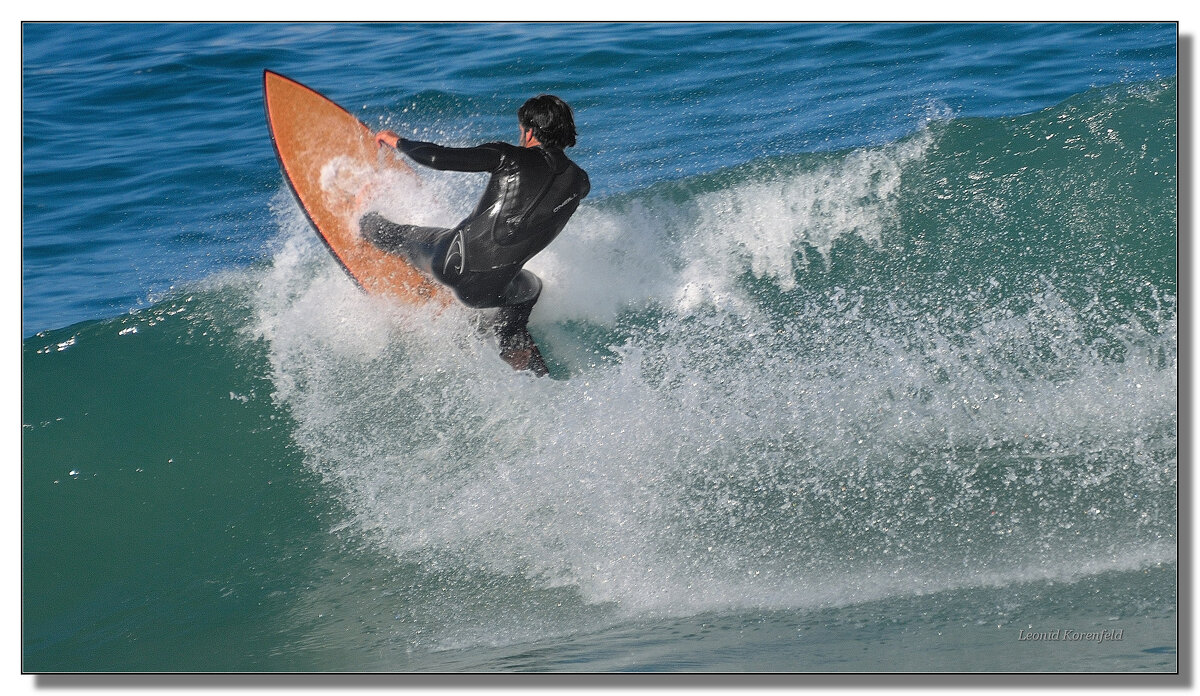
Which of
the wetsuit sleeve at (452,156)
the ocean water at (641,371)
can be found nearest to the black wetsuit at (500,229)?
the wetsuit sleeve at (452,156)

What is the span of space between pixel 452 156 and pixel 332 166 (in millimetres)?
1261

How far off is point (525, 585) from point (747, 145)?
8.89 feet

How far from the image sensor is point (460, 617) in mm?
3449

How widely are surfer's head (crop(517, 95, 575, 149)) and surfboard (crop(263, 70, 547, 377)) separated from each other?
3.49 feet

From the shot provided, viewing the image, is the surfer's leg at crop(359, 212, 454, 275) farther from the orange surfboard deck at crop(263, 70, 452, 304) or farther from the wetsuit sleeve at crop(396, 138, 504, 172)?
the wetsuit sleeve at crop(396, 138, 504, 172)

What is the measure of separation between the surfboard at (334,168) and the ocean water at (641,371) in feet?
0.56

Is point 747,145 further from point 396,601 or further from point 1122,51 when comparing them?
point 396,601

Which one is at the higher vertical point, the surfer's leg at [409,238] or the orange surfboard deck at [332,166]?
the orange surfboard deck at [332,166]

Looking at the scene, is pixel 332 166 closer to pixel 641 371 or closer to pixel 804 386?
pixel 641 371

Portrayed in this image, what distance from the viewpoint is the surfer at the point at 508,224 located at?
3.60 m

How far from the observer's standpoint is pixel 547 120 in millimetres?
3602

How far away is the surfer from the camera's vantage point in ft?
11.8

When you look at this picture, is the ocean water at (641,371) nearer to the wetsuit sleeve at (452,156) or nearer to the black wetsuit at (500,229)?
the black wetsuit at (500,229)

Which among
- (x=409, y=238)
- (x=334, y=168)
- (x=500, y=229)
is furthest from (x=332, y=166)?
(x=500, y=229)
